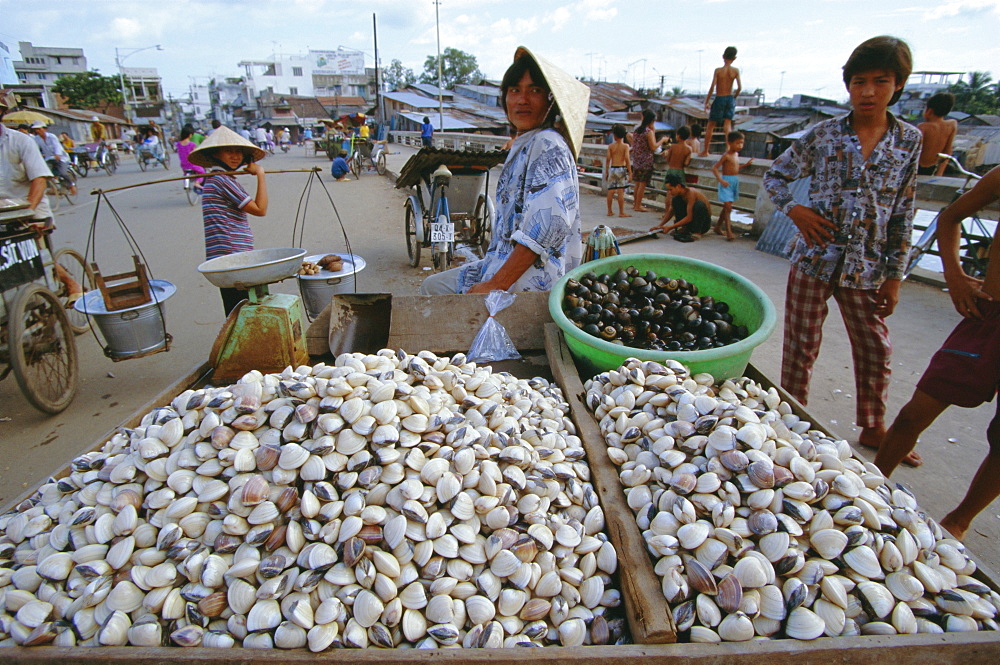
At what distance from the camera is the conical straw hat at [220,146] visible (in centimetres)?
305

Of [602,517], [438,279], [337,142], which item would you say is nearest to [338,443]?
[602,517]

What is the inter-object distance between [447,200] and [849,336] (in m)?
4.34

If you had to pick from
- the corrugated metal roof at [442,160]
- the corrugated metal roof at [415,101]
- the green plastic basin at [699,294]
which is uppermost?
the corrugated metal roof at [415,101]

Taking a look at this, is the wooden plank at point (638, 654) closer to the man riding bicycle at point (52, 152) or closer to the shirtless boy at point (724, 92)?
the shirtless boy at point (724, 92)

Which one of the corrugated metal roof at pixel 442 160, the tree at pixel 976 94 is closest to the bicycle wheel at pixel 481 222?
the corrugated metal roof at pixel 442 160

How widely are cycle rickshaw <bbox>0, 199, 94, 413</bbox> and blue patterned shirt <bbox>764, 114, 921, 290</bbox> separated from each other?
4.22 m

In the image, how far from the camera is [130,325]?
3.16 meters

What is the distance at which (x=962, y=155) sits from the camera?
37.4ft

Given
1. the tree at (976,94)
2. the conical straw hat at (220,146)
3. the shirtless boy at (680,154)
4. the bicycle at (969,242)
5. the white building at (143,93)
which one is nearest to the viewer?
the conical straw hat at (220,146)

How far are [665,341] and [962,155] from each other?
562 inches

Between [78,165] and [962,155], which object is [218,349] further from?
[78,165]

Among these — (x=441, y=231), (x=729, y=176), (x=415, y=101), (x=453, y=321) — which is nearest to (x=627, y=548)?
(x=453, y=321)

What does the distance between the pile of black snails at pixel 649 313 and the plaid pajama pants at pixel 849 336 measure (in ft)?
1.85

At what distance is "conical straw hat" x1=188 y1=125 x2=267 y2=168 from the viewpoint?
305cm
